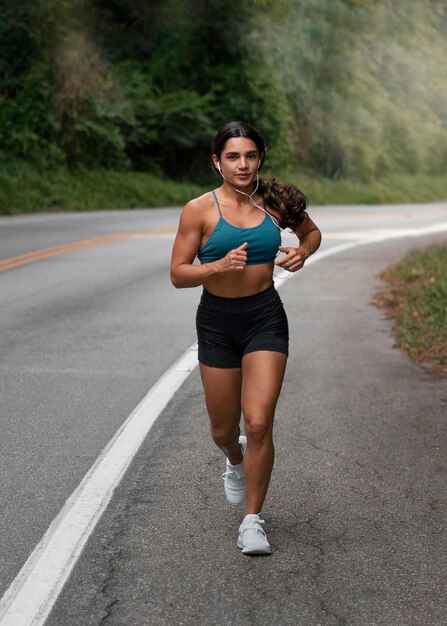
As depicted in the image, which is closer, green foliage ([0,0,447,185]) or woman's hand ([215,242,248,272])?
woman's hand ([215,242,248,272])

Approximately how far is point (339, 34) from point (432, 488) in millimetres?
57337

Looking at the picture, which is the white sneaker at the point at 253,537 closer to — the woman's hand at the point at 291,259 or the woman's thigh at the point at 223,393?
the woman's thigh at the point at 223,393

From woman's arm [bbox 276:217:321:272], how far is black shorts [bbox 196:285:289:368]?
22cm

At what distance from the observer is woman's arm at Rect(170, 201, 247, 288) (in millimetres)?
5152

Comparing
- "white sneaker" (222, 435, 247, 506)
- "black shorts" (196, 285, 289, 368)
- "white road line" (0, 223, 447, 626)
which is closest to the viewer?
"white road line" (0, 223, 447, 626)

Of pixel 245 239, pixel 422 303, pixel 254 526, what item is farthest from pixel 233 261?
pixel 422 303

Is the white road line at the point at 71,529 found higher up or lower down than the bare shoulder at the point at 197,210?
lower down

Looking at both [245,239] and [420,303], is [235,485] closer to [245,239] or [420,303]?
[245,239]

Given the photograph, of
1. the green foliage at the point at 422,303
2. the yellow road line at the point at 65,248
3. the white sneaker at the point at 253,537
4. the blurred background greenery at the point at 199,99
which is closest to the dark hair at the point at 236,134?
the white sneaker at the point at 253,537

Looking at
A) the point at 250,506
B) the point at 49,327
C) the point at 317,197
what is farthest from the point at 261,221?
the point at 317,197

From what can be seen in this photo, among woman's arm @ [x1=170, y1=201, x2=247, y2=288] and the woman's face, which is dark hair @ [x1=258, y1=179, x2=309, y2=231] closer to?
the woman's face

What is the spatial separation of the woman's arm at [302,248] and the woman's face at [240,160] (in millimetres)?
359

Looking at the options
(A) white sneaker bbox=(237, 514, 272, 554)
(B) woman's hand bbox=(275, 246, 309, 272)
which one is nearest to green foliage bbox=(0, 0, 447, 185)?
(B) woman's hand bbox=(275, 246, 309, 272)

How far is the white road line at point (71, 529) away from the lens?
4.45 metres
